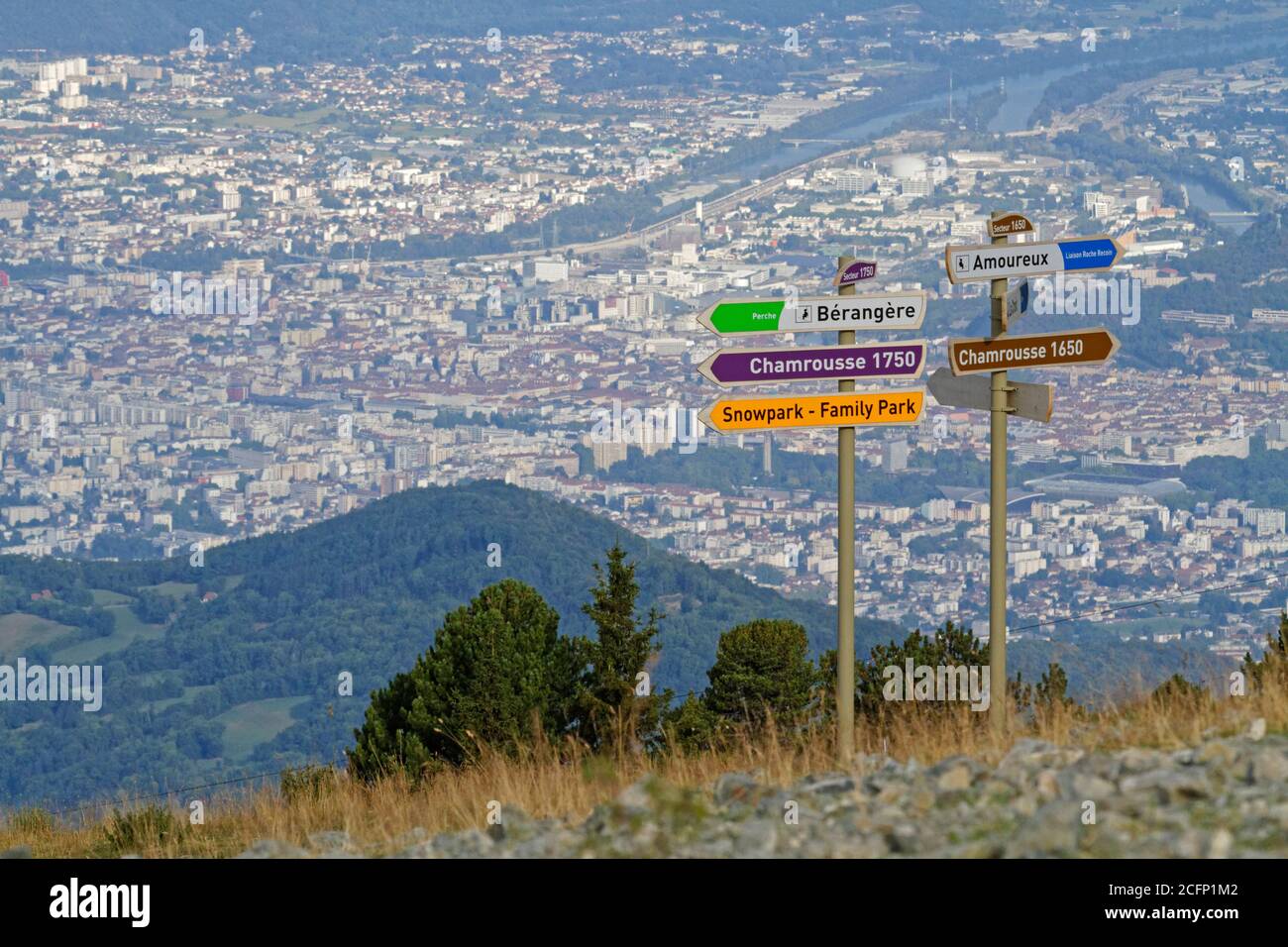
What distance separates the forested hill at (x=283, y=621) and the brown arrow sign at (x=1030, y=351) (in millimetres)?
55439

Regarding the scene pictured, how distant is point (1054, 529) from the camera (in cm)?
11494

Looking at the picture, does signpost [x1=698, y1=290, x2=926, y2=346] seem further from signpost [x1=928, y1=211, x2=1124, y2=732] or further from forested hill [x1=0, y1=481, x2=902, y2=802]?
forested hill [x1=0, y1=481, x2=902, y2=802]

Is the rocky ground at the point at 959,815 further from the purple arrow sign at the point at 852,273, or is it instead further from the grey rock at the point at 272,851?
the purple arrow sign at the point at 852,273

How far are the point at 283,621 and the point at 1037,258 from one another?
285 feet

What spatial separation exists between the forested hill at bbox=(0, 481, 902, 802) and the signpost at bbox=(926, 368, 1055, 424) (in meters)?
55.1

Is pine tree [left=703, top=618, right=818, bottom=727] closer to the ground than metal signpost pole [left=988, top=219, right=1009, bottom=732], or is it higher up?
closer to the ground

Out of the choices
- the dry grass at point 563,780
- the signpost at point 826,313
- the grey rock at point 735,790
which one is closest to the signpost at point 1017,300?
the signpost at point 826,313

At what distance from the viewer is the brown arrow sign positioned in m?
10.2

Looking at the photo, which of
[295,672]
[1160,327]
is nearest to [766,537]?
[295,672]

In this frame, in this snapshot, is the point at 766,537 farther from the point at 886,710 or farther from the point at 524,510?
the point at 886,710

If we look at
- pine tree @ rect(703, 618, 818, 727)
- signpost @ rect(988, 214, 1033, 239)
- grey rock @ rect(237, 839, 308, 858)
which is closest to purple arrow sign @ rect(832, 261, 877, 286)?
signpost @ rect(988, 214, 1033, 239)

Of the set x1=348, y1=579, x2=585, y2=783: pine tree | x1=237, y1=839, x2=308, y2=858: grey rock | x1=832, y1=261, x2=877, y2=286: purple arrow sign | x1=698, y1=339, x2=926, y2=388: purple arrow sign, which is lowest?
x1=348, y1=579, x2=585, y2=783: pine tree

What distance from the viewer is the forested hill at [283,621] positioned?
249 feet

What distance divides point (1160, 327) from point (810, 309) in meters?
149
